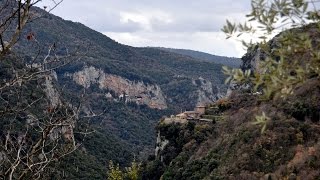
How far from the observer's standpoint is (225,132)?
3928cm

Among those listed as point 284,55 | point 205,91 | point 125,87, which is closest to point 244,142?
point 284,55

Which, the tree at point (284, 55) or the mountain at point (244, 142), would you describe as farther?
the mountain at point (244, 142)

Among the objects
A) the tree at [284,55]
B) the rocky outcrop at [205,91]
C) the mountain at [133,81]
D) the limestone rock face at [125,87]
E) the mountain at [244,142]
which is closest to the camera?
the tree at [284,55]

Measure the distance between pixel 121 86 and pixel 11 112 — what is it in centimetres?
15928

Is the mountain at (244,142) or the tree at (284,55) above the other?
the tree at (284,55)

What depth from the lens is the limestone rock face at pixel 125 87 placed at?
15100 centimetres

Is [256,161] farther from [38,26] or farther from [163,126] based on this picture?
[38,26]

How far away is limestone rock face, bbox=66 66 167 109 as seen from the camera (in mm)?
151000

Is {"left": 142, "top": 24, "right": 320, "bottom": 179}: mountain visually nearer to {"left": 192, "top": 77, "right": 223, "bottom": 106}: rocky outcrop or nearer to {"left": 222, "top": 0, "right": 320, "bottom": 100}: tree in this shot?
{"left": 222, "top": 0, "right": 320, "bottom": 100}: tree

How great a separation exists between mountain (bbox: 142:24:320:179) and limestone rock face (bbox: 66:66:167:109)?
326ft

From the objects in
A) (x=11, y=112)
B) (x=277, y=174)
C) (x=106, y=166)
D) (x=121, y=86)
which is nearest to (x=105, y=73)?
(x=121, y=86)

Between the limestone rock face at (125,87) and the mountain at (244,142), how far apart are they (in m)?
99.5

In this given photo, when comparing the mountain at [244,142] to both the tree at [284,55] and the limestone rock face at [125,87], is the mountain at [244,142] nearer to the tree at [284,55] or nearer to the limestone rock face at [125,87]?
the tree at [284,55]

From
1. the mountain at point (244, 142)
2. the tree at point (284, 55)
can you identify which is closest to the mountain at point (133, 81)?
the mountain at point (244, 142)
